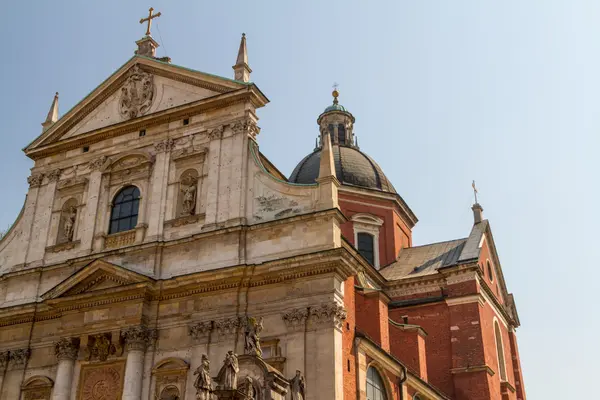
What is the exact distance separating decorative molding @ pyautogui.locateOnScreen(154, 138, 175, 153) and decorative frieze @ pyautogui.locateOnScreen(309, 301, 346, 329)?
718 centimetres

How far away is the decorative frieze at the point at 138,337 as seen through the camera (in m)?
18.3

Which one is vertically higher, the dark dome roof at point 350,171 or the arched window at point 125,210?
the dark dome roof at point 350,171

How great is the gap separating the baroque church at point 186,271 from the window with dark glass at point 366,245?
14.3 ft

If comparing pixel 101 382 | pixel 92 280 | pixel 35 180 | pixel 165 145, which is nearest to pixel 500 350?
pixel 165 145

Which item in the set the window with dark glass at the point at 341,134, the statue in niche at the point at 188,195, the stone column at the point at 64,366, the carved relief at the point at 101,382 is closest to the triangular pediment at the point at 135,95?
the statue in niche at the point at 188,195

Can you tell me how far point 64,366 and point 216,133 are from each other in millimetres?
7499

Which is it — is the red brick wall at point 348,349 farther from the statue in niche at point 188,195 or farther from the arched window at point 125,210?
the arched window at point 125,210

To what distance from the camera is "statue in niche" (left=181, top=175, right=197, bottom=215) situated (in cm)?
2003

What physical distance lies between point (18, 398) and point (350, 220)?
14.8 meters

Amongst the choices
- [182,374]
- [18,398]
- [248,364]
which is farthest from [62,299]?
[248,364]

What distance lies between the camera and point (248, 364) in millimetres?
12414

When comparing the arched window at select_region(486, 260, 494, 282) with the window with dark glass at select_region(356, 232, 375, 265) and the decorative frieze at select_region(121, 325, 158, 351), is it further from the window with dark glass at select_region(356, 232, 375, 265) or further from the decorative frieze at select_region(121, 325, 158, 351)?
the decorative frieze at select_region(121, 325, 158, 351)

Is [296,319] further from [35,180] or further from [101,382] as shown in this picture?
[35,180]

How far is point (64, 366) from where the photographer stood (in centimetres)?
1892
